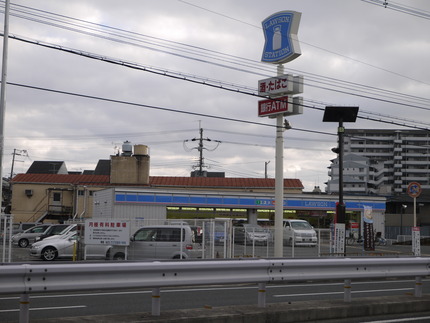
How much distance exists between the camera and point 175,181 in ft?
202

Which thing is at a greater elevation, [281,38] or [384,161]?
[384,161]

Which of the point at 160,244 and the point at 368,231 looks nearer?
the point at 160,244

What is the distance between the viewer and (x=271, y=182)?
6116 centimetres

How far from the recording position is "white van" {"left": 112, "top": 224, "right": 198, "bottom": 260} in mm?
19562

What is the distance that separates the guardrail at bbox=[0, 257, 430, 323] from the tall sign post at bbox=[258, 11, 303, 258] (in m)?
11.1

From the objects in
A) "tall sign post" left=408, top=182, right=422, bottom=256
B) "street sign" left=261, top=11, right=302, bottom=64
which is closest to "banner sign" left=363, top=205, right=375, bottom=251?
"tall sign post" left=408, top=182, right=422, bottom=256

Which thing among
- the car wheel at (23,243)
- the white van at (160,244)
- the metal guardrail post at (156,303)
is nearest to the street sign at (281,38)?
the white van at (160,244)

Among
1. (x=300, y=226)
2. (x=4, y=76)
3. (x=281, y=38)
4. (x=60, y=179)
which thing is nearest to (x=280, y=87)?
(x=281, y=38)

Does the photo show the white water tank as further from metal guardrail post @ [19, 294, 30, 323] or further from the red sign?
metal guardrail post @ [19, 294, 30, 323]

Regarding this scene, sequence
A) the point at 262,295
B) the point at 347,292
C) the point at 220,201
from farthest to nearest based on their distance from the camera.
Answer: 1. the point at 220,201
2. the point at 347,292
3. the point at 262,295

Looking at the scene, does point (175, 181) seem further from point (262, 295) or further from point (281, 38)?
point (262, 295)

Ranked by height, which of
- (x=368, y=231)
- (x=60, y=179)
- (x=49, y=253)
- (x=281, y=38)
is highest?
(x=281, y=38)

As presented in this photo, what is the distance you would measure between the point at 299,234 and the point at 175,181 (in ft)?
114

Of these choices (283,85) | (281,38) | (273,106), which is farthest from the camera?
(281,38)
